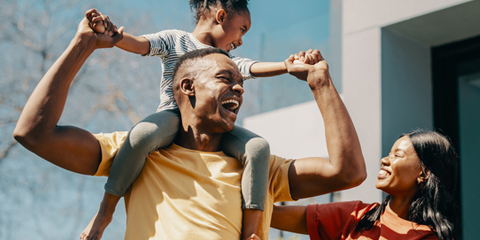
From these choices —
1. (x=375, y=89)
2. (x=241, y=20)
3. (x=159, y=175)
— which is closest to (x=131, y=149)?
(x=159, y=175)

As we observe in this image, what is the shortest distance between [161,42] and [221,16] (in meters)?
0.38

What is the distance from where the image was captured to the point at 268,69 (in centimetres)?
231

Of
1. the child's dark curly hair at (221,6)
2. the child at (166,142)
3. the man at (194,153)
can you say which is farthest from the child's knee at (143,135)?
the child's dark curly hair at (221,6)

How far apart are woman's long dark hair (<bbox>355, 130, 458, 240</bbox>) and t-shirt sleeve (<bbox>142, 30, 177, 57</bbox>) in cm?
121

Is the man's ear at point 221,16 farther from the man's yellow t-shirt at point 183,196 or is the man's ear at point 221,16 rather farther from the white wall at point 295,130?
the white wall at point 295,130

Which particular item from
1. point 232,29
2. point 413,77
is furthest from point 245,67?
point 413,77

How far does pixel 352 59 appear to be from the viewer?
4.29 metres

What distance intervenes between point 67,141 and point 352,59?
9.53ft

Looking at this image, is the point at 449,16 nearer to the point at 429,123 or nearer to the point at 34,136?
the point at 429,123

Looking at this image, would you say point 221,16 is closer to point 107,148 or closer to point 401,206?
point 107,148

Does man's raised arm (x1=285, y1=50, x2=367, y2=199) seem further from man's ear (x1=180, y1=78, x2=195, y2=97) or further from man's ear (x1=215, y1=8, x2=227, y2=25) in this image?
man's ear (x1=215, y1=8, x2=227, y2=25)

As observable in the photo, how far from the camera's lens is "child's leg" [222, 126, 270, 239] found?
196 centimetres

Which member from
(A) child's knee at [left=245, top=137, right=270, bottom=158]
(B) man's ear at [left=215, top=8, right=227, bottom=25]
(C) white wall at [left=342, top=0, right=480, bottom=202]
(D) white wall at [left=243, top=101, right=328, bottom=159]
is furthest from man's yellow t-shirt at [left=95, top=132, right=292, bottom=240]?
(D) white wall at [left=243, top=101, right=328, bottom=159]

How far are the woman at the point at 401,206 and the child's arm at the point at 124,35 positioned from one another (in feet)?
3.36
